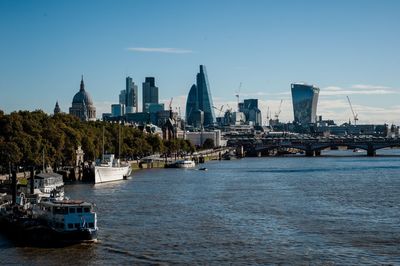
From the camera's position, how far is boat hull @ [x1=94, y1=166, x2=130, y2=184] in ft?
309

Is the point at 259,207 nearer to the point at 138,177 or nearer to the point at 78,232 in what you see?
the point at 78,232

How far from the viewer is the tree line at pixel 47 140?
87.1 m

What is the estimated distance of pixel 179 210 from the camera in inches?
2440

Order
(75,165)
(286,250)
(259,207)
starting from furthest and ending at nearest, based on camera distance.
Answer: (75,165)
(259,207)
(286,250)

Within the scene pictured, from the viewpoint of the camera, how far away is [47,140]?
96500 millimetres

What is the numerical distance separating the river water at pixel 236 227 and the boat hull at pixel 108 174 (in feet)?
25.7

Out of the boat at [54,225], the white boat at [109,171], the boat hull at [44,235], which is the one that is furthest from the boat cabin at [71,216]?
the white boat at [109,171]

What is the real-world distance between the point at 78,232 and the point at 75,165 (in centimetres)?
6025

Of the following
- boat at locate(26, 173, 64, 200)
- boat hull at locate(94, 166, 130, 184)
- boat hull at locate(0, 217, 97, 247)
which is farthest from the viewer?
boat hull at locate(94, 166, 130, 184)

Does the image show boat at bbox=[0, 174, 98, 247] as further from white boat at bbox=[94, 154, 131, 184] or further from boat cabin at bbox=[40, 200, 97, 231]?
white boat at bbox=[94, 154, 131, 184]

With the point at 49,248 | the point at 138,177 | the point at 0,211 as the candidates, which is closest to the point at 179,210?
the point at 0,211

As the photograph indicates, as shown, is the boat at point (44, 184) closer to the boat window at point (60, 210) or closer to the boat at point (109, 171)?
the boat window at point (60, 210)

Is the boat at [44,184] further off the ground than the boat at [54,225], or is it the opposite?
the boat at [44,184]

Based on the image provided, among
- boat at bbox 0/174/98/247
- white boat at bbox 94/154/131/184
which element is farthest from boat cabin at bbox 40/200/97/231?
white boat at bbox 94/154/131/184
